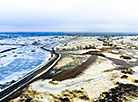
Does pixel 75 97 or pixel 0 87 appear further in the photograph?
pixel 0 87

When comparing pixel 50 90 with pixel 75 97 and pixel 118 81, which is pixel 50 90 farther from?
pixel 118 81

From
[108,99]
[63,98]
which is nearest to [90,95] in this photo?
[108,99]

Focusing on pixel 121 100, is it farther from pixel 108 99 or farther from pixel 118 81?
pixel 118 81

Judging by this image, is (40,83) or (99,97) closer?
(99,97)

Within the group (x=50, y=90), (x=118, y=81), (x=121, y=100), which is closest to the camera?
(x=121, y=100)

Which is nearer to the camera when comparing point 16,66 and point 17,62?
point 16,66

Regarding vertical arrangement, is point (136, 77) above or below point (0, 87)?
above

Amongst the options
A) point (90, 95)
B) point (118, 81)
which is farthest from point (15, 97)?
point (118, 81)

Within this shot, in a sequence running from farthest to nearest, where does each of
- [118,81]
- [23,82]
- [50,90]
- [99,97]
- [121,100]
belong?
[23,82] < [118,81] < [50,90] < [99,97] < [121,100]

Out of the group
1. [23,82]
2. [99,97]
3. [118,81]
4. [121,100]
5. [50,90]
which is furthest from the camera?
[23,82]
